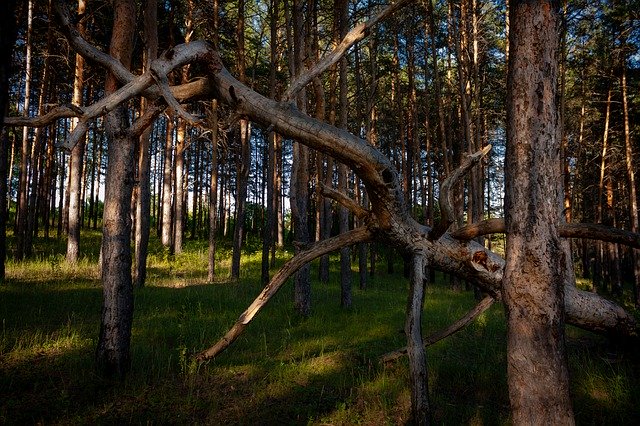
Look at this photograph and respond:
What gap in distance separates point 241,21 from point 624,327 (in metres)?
14.8

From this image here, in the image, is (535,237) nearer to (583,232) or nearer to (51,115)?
Answer: (583,232)

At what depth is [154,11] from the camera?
8.54 meters

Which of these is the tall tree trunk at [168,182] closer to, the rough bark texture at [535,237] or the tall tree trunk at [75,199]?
the tall tree trunk at [75,199]

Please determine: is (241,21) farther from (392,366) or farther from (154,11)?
(392,366)

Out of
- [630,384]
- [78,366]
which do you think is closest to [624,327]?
→ [630,384]

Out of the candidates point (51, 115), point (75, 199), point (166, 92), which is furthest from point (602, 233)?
point (75, 199)

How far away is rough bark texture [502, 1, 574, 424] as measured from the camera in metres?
2.42

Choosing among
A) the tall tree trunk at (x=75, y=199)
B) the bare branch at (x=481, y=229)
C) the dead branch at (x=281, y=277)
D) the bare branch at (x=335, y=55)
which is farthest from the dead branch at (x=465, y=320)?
the tall tree trunk at (x=75, y=199)

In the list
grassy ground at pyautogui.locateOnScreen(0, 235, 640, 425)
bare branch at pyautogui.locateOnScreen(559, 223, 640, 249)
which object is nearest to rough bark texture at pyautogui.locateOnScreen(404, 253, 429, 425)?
grassy ground at pyautogui.locateOnScreen(0, 235, 640, 425)

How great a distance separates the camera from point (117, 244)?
4.89 metres

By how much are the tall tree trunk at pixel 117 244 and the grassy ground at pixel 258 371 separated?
1.15 ft

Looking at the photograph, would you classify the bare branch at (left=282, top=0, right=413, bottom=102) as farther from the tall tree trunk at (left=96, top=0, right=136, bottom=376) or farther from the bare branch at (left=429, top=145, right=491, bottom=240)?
the tall tree trunk at (left=96, top=0, right=136, bottom=376)

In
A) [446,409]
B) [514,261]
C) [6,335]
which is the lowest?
[446,409]

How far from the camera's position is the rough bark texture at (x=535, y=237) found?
7.93 ft
